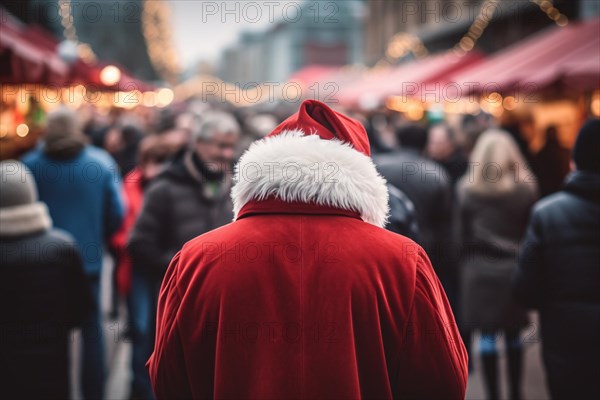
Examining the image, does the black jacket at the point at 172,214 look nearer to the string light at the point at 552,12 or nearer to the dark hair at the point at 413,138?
the dark hair at the point at 413,138

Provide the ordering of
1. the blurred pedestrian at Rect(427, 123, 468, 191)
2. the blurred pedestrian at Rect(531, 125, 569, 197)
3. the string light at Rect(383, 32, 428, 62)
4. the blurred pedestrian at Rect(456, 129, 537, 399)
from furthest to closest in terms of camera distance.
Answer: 1. the string light at Rect(383, 32, 428, 62)
2. the blurred pedestrian at Rect(531, 125, 569, 197)
3. the blurred pedestrian at Rect(427, 123, 468, 191)
4. the blurred pedestrian at Rect(456, 129, 537, 399)

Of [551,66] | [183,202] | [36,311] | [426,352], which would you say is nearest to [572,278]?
[426,352]

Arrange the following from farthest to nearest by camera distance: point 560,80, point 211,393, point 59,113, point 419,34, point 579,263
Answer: point 419,34 → point 560,80 → point 59,113 → point 579,263 → point 211,393

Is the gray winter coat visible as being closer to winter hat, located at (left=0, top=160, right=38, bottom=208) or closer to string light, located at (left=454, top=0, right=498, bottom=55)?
winter hat, located at (left=0, top=160, right=38, bottom=208)

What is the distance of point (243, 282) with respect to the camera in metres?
2.11

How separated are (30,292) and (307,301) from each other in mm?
2238

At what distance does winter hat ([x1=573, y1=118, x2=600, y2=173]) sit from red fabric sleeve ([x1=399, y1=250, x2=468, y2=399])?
6.70 feet

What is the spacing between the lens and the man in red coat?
2.09 m

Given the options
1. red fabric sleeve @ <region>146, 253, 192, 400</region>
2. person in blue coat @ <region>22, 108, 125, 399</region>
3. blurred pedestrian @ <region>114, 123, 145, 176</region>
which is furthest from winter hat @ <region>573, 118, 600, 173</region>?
blurred pedestrian @ <region>114, 123, 145, 176</region>

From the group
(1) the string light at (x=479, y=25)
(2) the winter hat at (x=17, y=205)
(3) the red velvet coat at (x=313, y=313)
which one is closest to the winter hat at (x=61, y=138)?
(2) the winter hat at (x=17, y=205)

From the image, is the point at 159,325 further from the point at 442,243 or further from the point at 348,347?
the point at 442,243

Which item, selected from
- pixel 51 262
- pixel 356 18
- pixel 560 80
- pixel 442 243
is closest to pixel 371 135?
pixel 442 243

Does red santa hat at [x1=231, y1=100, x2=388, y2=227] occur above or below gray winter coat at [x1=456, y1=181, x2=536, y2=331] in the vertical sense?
above

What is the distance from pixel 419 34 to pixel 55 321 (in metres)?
28.7
